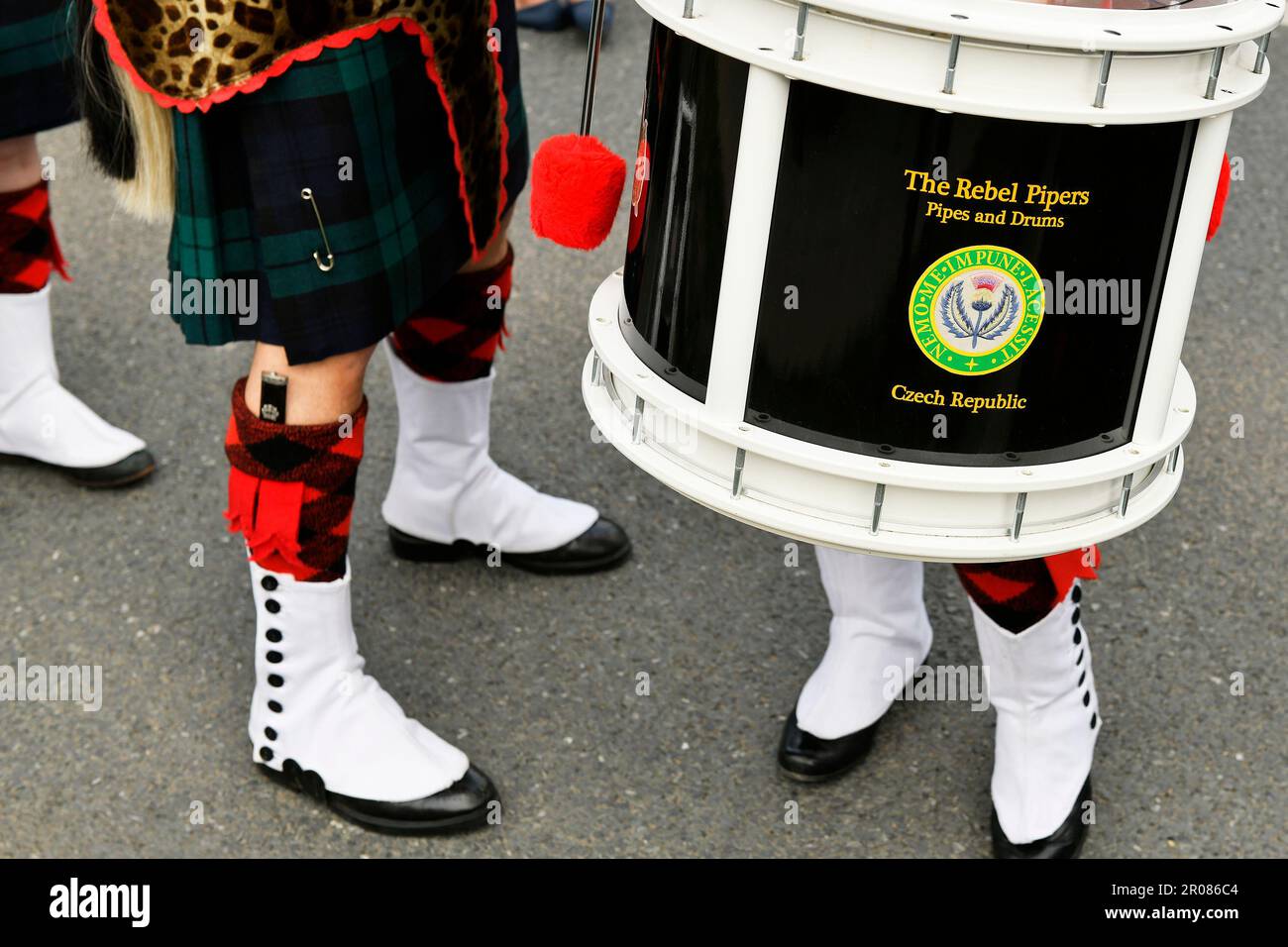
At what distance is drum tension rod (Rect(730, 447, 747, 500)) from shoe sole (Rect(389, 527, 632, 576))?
106cm

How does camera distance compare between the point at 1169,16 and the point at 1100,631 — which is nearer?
the point at 1169,16

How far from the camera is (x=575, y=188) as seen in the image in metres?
1.50

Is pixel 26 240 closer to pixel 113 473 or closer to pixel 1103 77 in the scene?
pixel 113 473

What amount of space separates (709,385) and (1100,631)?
1234mm

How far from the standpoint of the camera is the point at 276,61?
1.58 metres

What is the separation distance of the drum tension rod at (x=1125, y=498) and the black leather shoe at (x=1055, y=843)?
0.67m

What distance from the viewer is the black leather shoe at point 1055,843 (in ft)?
6.42

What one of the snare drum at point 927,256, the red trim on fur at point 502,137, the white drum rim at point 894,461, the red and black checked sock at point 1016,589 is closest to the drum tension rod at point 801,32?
the snare drum at point 927,256

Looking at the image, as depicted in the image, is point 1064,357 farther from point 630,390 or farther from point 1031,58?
point 630,390

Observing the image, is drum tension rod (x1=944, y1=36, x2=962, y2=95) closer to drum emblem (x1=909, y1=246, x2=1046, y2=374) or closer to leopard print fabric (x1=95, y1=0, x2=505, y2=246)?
drum emblem (x1=909, y1=246, x2=1046, y2=374)

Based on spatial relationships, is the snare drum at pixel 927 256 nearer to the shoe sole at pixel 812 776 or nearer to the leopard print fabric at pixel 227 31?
the leopard print fabric at pixel 227 31
